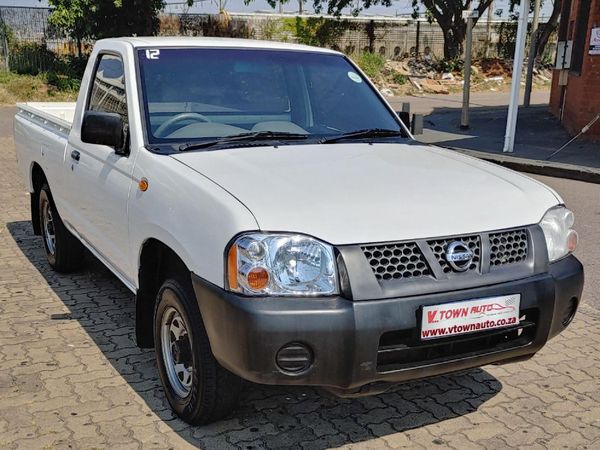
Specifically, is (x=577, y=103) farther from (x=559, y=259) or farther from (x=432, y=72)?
(x=432, y=72)

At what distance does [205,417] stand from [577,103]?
13.6 m

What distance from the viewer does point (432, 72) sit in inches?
1289

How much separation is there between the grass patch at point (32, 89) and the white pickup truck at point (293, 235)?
65.0ft

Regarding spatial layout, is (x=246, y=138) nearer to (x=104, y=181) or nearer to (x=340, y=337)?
(x=104, y=181)

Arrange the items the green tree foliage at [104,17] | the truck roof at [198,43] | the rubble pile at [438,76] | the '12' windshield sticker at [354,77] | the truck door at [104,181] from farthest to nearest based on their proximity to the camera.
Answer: the rubble pile at [438,76] → the green tree foliage at [104,17] → the '12' windshield sticker at [354,77] → the truck roof at [198,43] → the truck door at [104,181]

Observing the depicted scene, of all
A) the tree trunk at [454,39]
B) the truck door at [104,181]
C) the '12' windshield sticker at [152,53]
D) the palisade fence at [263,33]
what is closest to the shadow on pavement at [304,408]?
the truck door at [104,181]

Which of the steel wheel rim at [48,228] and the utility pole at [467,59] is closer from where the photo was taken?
the steel wheel rim at [48,228]

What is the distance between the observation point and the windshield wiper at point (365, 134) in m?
4.20

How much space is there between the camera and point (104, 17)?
2448 centimetres

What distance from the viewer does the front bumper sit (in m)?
2.81

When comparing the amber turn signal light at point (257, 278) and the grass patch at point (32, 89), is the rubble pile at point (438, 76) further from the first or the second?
the amber turn signal light at point (257, 278)

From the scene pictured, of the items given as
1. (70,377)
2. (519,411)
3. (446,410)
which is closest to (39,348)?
(70,377)

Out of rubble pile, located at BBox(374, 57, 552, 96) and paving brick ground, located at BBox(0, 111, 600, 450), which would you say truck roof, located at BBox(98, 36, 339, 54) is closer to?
paving brick ground, located at BBox(0, 111, 600, 450)

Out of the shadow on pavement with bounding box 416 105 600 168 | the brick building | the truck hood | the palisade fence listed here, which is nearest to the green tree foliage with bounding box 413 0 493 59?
the palisade fence
